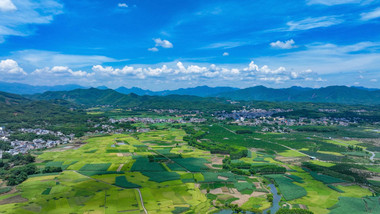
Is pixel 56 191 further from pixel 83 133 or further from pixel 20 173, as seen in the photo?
pixel 83 133

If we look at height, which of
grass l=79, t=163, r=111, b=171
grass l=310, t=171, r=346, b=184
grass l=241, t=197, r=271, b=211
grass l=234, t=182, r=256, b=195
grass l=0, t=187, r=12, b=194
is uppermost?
grass l=310, t=171, r=346, b=184

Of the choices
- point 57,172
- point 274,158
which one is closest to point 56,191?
point 57,172

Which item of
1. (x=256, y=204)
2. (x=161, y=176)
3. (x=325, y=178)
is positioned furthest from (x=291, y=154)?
(x=161, y=176)

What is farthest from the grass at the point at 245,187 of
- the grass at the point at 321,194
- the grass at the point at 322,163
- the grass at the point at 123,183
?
the grass at the point at 322,163

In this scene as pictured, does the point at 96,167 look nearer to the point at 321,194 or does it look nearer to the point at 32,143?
the point at 32,143

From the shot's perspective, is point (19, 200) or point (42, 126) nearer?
point (19, 200)

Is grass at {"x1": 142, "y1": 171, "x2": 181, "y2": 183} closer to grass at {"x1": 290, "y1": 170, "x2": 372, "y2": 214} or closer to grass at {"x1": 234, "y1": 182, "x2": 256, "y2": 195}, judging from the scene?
grass at {"x1": 234, "y1": 182, "x2": 256, "y2": 195}

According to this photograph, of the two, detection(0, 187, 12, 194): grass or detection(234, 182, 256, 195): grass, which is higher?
detection(0, 187, 12, 194): grass

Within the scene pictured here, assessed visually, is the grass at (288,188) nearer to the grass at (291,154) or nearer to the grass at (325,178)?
the grass at (325,178)

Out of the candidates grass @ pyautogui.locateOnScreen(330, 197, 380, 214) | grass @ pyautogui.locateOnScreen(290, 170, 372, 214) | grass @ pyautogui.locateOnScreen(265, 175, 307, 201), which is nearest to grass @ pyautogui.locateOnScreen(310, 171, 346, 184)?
grass @ pyautogui.locateOnScreen(290, 170, 372, 214)
